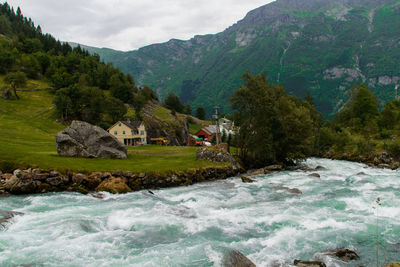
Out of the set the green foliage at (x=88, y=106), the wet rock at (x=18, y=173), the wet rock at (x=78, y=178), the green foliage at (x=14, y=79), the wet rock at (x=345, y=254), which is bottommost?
the wet rock at (x=345, y=254)

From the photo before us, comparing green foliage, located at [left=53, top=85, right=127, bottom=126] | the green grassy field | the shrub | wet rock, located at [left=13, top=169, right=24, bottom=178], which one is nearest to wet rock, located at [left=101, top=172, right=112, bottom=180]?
the green grassy field

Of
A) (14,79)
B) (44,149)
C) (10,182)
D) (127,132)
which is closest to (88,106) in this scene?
(127,132)

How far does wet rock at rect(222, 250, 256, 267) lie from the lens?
12.7 m

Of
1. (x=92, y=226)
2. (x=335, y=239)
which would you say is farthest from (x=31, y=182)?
(x=335, y=239)

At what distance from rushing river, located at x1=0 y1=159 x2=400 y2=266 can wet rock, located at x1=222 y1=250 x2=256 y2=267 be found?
431 millimetres

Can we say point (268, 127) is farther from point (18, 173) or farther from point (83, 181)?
point (18, 173)

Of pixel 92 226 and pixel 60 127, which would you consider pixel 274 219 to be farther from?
pixel 60 127

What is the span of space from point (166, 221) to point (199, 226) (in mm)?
2311

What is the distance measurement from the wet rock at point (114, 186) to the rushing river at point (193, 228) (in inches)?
60.1

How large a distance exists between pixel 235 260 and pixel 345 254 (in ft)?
18.4

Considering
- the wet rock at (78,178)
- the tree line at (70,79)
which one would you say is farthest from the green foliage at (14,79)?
the wet rock at (78,178)

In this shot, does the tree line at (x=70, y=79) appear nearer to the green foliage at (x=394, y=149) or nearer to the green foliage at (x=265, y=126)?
the green foliage at (x=265, y=126)

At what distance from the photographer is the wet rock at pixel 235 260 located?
500 inches

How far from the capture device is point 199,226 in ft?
60.2
